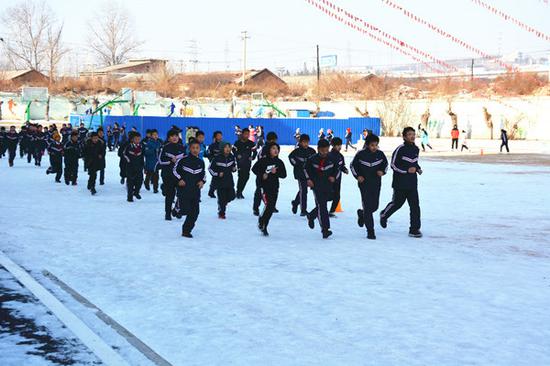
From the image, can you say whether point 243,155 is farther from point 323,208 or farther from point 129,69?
point 129,69

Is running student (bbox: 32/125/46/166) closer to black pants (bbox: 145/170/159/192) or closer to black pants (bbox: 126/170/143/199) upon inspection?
black pants (bbox: 145/170/159/192)

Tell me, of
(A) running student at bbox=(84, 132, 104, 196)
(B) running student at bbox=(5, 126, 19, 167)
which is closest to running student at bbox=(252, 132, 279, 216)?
(A) running student at bbox=(84, 132, 104, 196)

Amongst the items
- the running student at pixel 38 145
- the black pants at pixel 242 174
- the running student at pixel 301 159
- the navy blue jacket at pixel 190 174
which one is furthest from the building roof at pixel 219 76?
the navy blue jacket at pixel 190 174

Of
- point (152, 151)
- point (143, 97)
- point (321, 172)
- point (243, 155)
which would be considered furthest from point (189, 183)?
point (143, 97)

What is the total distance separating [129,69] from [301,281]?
347 ft

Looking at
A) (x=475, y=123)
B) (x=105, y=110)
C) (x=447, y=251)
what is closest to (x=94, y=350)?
(x=447, y=251)

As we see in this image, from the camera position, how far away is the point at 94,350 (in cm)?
590

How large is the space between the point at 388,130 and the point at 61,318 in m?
55.7

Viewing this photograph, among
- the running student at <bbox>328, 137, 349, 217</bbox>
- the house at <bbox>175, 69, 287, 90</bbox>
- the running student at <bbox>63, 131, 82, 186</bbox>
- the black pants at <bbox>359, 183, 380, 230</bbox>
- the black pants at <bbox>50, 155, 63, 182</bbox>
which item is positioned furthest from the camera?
the house at <bbox>175, 69, 287, 90</bbox>

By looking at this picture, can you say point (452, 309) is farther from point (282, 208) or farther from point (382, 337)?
point (282, 208)

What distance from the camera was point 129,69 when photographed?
111 meters

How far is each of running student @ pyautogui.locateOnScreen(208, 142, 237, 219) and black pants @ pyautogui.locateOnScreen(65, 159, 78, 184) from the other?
26.7ft

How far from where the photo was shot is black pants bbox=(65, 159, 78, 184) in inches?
857

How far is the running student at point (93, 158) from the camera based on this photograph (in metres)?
19.2
